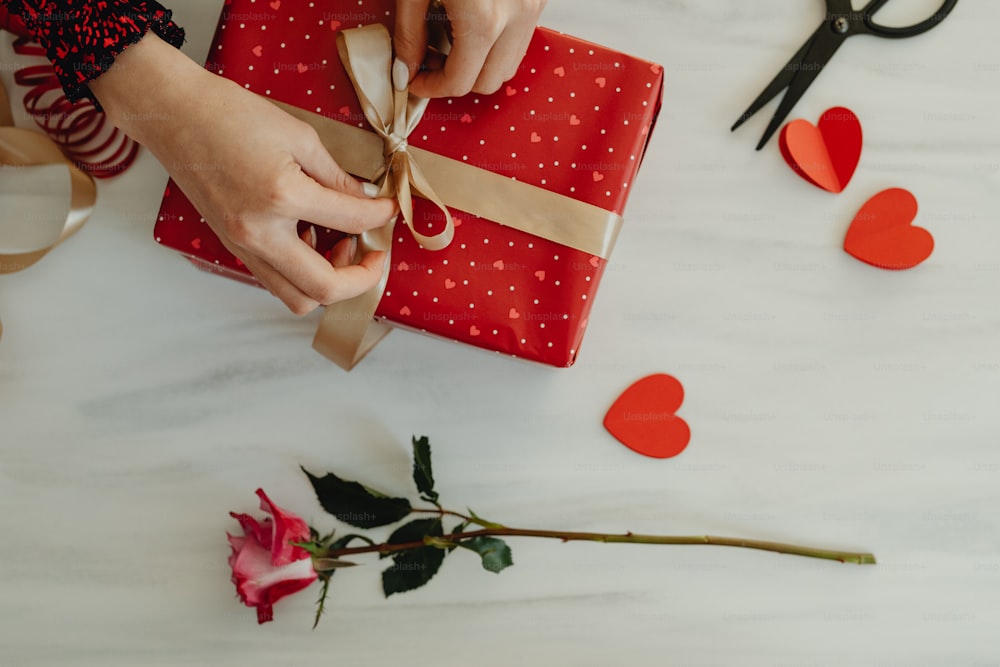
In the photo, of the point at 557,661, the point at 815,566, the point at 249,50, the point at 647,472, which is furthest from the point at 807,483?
the point at 249,50

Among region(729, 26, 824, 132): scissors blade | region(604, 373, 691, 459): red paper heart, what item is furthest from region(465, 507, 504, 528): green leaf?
region(729, 26, 824, 132): scissors blade

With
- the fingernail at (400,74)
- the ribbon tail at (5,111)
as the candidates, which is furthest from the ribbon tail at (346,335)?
the ribbon tail at (5,111)

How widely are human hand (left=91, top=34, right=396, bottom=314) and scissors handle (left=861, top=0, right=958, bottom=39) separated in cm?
66

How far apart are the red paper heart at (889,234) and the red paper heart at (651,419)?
29 centimetres

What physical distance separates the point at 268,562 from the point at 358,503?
124mm

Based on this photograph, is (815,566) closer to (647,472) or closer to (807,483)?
(807,483)

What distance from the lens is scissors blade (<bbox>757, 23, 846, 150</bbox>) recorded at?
3.20ft

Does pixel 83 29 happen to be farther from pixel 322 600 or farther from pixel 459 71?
pixel 322 600

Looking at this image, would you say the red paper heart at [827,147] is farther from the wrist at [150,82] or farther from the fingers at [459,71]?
the wrist at [150,82]

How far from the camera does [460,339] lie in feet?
2.91

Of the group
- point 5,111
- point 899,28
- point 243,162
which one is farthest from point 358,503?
point 899,28

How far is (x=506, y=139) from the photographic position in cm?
87

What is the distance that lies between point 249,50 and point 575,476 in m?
0.65

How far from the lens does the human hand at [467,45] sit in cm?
73
